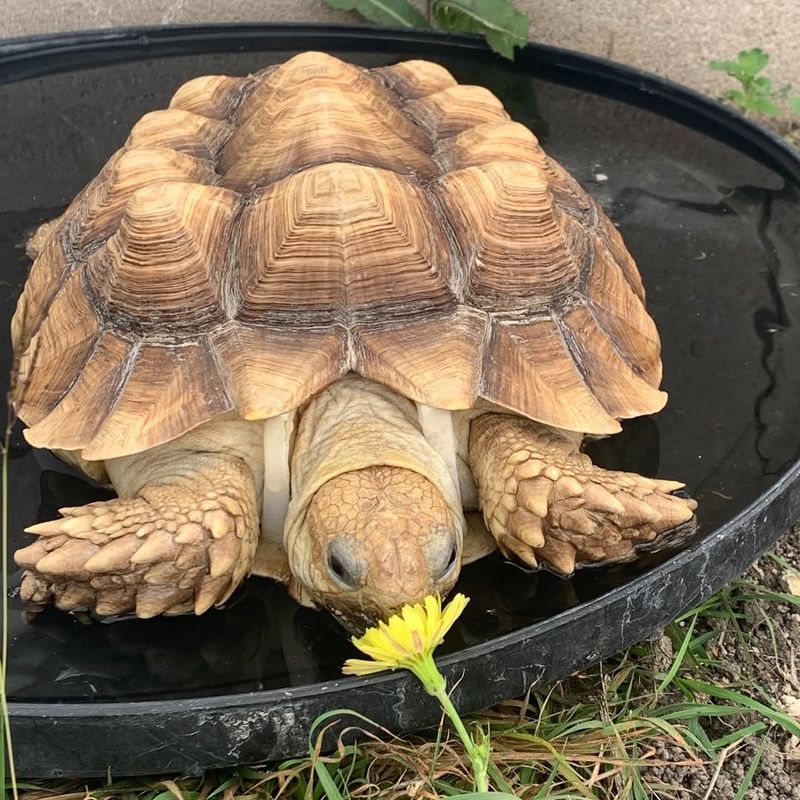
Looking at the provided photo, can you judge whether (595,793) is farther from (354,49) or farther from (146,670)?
(354,49)

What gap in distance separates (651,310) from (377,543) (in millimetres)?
1267

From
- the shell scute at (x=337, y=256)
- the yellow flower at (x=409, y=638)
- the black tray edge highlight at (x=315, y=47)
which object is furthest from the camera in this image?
the black tray edge highlight at (x=315, y=47)

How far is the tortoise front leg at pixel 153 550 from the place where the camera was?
1.57 metres

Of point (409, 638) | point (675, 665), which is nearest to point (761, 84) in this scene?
point (675, 665)

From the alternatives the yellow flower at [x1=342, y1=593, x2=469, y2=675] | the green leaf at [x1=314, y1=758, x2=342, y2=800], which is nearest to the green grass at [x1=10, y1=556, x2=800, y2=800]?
the green leaf at [x1=314, y1=758, x2=342, y2=800]

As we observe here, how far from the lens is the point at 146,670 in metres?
1.61

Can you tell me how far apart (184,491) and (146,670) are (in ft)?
1.01

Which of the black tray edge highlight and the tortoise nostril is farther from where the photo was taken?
the black tray edge highlight

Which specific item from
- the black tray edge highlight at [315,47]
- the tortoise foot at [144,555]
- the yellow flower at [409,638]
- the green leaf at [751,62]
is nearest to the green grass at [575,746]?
the tortoise foot at [144,555]

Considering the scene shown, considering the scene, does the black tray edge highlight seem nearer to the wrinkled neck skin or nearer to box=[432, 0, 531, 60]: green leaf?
box=[432, 0, 531, 60]: green leaf

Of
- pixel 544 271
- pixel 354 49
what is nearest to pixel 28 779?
pixel 544 271

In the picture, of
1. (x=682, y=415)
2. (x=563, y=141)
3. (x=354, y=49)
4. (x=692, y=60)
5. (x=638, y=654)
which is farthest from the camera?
(x=692, y=60)

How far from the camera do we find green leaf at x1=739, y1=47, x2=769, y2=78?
11.0ft

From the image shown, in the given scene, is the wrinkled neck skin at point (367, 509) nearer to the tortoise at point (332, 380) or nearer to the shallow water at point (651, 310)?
the tortoise at point (332, 380)
